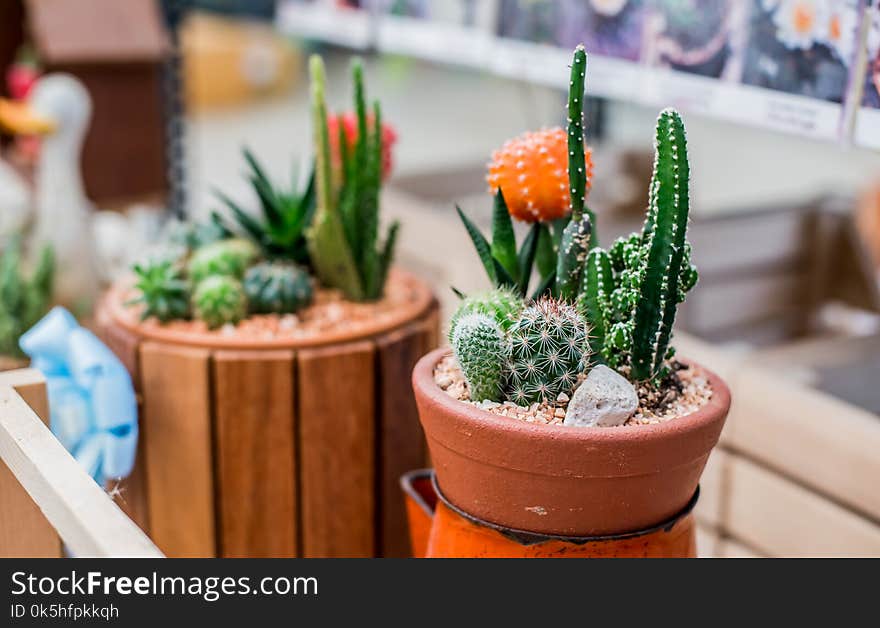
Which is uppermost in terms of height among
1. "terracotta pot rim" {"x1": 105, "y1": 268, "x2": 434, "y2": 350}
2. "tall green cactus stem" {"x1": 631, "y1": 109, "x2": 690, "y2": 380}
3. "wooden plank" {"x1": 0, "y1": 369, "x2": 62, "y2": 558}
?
"tall green cactus stem" {"x1": 631, "y1": 109, "x2": 690, "y2": 380}

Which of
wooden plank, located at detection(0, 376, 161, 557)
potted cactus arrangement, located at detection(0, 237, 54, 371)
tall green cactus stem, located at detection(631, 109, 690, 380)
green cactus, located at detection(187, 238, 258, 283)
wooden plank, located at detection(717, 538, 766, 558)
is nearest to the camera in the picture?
wooden plank, located at detection(0, 376, 161, 557)

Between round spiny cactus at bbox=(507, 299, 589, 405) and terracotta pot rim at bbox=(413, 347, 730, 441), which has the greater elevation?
round spiny cactus at bbox=(507, 299, 589, 405)

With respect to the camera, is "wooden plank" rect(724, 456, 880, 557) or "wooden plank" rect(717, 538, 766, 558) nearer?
"wooden plank" rect(724, 456, 880, 557)

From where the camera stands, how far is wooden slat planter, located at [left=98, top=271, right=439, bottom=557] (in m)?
1.40

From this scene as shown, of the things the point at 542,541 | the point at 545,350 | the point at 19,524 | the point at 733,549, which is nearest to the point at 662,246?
the point at 545,350

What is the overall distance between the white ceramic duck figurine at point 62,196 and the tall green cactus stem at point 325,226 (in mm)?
675

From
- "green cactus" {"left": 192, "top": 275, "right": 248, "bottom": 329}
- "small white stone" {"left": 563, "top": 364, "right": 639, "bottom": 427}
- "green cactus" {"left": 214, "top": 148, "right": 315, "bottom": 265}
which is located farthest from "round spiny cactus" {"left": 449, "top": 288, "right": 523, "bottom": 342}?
"green cactus" {"left": 214, "top": 148, "right": 315, "bottom": 265}

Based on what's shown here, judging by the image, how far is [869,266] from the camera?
8.51 ft

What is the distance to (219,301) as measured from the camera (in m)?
1.44

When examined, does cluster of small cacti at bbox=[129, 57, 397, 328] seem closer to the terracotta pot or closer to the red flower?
the red flower

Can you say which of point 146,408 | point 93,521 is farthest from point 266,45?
point 93,521

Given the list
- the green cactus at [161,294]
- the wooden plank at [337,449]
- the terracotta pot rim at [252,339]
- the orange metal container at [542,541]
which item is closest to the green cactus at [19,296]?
the terracotta pot rim at [252,339]

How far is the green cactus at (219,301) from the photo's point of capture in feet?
4.72

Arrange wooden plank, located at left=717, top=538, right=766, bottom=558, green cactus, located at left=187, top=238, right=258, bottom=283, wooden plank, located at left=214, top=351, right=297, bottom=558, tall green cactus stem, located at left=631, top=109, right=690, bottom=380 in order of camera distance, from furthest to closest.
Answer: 1. wooden plank, located at left=717, top=538, right=766, bottom=558
2. green cactus, located at left=187, top=238, right=258, bottom=283
3. wooden plank, located at left=214, top=351, right=297, bottom=558
4. tall green cactus stem, located at left=631, top=109, right=690, bottom=380
